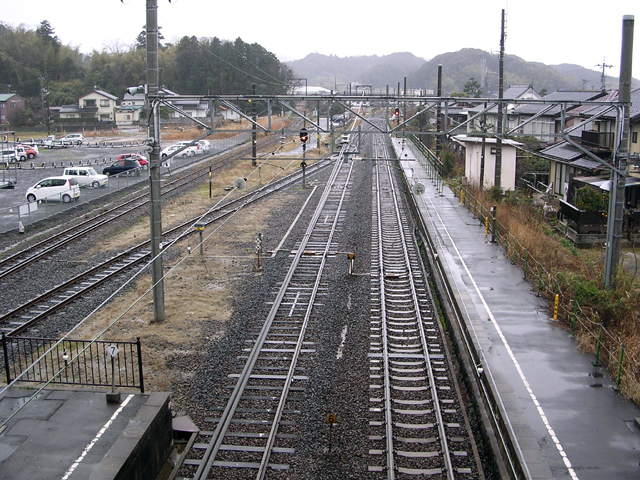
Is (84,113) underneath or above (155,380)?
above

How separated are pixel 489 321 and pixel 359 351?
2985 mm

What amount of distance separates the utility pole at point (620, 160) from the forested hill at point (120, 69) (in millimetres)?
54622

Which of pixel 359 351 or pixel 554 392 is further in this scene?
pixel 359 351

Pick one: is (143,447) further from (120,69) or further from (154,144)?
(120,69)

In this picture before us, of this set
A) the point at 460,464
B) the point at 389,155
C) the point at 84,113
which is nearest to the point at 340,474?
the point at 460,464

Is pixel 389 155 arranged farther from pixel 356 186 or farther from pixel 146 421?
pixel 146 421

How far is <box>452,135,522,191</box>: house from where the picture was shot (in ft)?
92.7

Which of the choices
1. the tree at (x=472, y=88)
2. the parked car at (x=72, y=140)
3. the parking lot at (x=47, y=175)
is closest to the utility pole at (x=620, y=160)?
the parking lot at (x=47, y=175)

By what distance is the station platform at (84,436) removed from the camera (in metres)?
6.56

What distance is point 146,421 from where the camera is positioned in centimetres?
741

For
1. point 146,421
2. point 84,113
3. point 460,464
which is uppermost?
point 84,113

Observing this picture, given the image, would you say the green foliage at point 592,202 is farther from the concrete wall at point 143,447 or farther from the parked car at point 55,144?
the parked car at point 55,144

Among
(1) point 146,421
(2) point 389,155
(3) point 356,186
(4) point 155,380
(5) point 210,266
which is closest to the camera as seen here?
(1) point 146,421

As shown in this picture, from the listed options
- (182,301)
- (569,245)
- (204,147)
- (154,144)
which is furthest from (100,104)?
(154,144)
